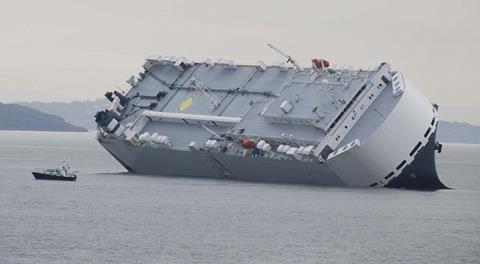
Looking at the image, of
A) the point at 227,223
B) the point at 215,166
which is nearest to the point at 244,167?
the point at 215,166

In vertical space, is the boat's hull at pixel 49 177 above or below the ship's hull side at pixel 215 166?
below

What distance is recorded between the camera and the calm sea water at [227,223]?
78.2 meters

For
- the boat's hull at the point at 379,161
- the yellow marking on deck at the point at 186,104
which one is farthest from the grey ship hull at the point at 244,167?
the yellow marking on deck at the point at 186,104

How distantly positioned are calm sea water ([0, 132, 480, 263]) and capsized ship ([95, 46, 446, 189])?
150 cm

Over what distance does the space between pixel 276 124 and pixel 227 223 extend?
26.7 m

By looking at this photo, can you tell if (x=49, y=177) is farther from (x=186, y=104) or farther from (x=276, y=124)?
(x=276, y=124)

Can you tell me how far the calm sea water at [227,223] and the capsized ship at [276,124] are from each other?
1.50 metres

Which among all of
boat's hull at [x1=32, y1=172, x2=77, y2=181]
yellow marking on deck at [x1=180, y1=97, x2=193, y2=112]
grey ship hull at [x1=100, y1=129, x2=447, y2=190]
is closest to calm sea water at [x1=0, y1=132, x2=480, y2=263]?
grey ship hull at [x1=100, y1=129, x2=447, y2=190]

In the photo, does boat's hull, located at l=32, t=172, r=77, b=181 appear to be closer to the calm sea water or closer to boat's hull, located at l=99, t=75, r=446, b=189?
the calm sea water

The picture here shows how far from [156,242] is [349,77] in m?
38.7

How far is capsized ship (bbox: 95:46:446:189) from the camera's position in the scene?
110m

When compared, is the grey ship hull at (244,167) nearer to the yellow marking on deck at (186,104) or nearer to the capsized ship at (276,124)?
the capsized ship at (276,124)

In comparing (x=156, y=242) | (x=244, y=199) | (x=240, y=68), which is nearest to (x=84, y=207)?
→ (x=244, y=199)

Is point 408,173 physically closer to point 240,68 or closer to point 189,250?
point 240,68
